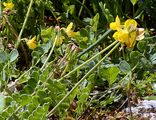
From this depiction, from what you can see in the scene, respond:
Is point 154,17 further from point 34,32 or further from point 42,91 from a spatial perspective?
point 42,91

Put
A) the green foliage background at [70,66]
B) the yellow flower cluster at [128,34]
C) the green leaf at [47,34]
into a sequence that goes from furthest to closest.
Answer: the green leaf at [47,34] → the green foliage background at [70,66] → the yellow flower cluster at [128,34]

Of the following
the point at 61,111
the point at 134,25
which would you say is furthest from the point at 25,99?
the point at 134,25

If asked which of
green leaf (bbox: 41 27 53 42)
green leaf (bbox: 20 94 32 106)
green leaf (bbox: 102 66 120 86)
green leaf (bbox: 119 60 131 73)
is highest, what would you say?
green leaf (bbox: 41 27 53 42)

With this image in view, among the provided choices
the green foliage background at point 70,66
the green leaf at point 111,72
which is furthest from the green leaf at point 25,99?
the green leaf at point 111,72

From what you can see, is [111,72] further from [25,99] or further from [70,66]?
[25,99]

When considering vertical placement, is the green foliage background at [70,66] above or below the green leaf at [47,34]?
below

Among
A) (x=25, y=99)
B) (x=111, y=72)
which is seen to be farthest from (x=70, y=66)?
(x=25, y=99)

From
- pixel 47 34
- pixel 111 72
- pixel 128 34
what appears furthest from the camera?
pixel 47 34

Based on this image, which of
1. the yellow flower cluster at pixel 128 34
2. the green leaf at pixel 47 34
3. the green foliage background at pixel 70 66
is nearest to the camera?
the yellow flower cluster at pixel 128 34

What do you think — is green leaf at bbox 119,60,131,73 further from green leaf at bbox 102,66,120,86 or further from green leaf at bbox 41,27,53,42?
green leaf at bbox 41,27,53,42

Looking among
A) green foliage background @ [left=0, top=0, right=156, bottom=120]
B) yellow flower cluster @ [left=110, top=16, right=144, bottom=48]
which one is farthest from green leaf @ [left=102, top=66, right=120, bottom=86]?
yellow flower cluster @ [left=110, top=16, right=144, bottom=48]

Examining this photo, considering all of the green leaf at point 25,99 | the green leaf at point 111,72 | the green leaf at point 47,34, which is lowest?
the green leaf at point 111,72

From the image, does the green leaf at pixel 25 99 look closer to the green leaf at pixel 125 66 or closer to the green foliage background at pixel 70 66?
the green foliage background at pixel 70 66
